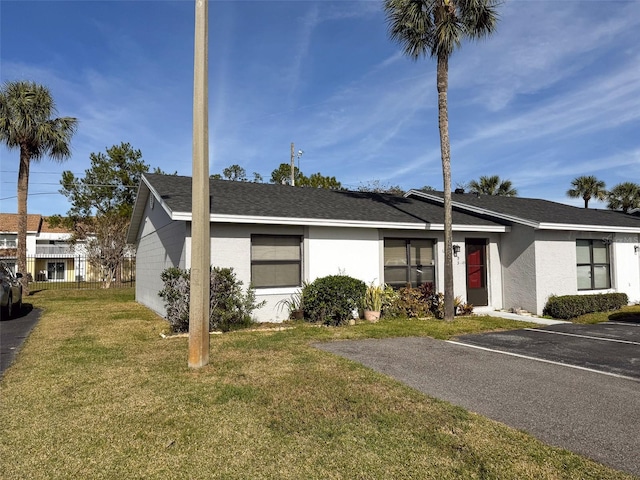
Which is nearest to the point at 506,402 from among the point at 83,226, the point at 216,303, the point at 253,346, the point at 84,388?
the point at 253,346

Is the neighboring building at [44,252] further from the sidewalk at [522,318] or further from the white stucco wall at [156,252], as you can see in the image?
the sidewalk at [522,318]

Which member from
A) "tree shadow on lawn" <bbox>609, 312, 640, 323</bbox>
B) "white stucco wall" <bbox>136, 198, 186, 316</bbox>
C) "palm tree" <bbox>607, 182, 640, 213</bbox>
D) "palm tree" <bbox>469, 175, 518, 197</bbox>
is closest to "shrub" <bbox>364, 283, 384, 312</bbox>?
"white stucco wall" <bbox>136, 198, 186, 316</bbox>

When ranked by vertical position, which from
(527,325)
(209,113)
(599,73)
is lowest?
(527,325)

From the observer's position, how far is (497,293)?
13367mm

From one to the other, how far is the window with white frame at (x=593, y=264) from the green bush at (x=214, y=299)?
11183mm

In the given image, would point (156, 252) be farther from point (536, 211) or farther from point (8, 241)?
point (8, 241)

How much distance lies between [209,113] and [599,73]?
525 inches

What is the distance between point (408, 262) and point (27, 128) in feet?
60.2

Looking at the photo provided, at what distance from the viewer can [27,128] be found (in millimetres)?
18844

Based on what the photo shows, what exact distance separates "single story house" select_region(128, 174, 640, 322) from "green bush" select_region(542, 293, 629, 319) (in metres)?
0.36

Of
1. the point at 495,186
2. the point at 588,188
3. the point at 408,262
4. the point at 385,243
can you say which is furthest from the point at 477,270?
the point at 588,188

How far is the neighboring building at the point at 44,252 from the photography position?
4038 centimetres

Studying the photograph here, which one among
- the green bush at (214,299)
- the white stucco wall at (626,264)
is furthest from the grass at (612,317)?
the green bush at (214,299)

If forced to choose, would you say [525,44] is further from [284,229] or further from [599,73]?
[284,229]
